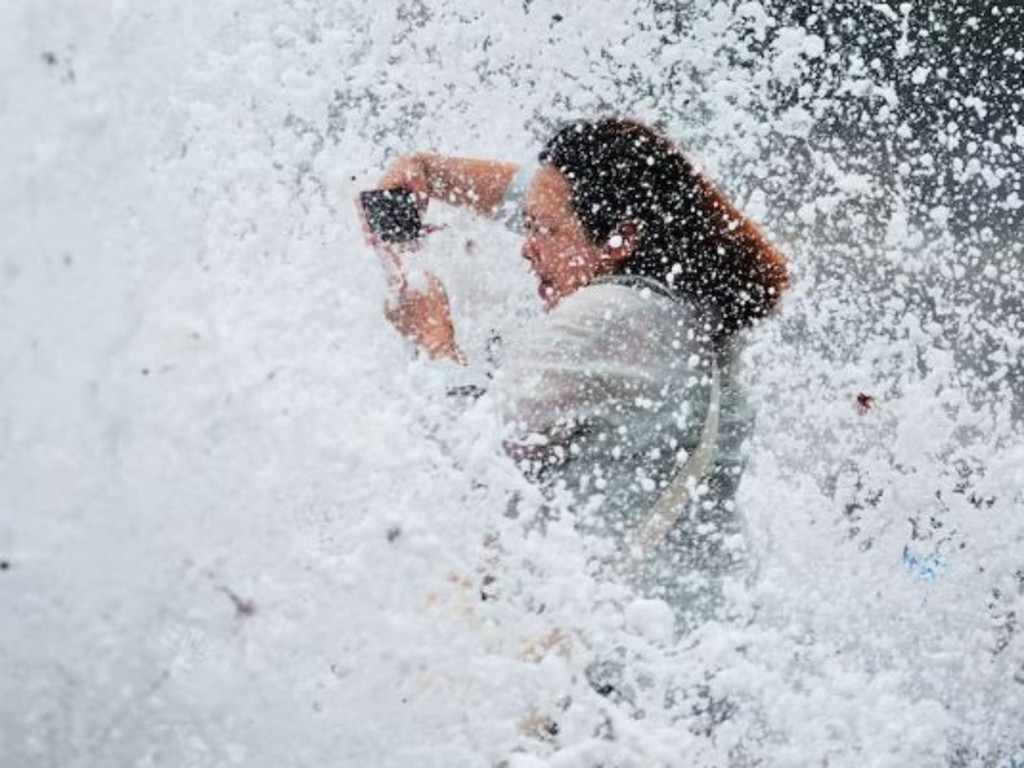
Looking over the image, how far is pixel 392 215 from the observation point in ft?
7.12

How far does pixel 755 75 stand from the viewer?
2762 mm

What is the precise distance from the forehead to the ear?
0.29 feet

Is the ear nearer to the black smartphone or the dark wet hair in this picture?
the dark wet hair

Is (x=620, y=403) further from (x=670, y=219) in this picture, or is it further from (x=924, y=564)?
(x=924, y=564)

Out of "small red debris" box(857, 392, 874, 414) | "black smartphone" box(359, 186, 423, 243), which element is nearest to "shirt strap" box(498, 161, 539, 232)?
"black smartphone" box(359, 186, 423, 243)

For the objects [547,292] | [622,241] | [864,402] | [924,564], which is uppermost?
[622,241]

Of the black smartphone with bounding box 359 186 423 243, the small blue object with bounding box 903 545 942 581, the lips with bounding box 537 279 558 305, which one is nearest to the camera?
the lips with bounding box 537 279 558 305

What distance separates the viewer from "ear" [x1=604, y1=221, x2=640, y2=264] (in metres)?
2.03

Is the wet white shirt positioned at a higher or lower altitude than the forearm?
lower

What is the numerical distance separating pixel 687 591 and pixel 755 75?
114 centimetres

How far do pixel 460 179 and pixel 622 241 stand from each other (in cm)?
33

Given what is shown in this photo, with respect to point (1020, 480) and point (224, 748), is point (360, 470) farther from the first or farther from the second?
point (1020, 480)

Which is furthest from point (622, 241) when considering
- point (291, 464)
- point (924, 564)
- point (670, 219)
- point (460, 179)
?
point (924, 564)

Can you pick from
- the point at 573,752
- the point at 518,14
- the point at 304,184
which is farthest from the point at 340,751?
the point at 518,14
